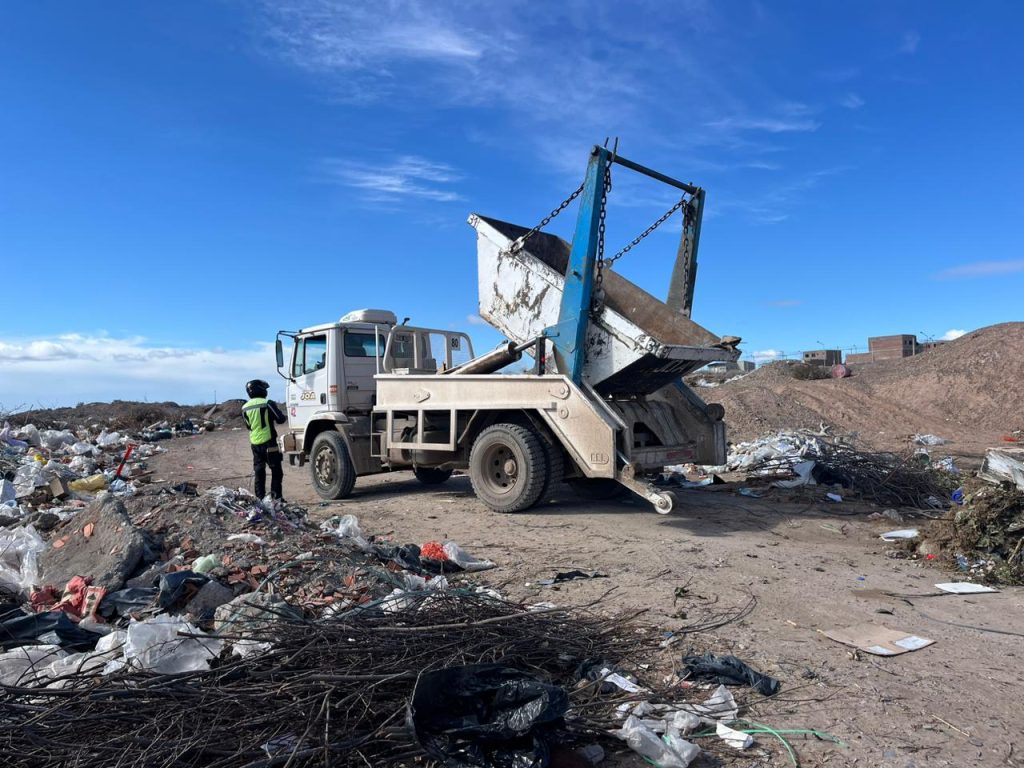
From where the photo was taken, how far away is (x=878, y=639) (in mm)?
3990

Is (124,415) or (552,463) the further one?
(124,415)

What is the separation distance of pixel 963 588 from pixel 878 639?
5.38 ft

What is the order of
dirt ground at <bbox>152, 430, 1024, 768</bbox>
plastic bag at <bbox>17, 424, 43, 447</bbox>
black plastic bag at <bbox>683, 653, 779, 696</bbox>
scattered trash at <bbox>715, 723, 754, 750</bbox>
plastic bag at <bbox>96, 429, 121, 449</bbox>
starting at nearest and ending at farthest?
scattered trash at <bbox>715, 723, 754, 750</bbox> < dirt ground at <bbox>152, 430, 1024, 768</bbox> < black plastic bag at <bbox>683, 653, 779, 696</bbox> < plastic bag at <bbox>17, 424, 43, 447</bbox> < plastic bag at <bbox>96, 429, 121, 449</bbox>

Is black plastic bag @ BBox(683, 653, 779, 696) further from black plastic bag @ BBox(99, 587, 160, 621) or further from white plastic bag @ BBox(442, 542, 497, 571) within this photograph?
black plastic bag @ BBox(99, 587, 160, 621)

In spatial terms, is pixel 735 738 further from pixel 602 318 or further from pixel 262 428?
pixel 262 428

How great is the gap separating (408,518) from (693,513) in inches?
125

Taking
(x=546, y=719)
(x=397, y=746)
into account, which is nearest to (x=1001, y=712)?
(x=546, y=719)

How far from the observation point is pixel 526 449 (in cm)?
745

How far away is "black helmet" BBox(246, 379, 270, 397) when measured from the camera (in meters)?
8.34

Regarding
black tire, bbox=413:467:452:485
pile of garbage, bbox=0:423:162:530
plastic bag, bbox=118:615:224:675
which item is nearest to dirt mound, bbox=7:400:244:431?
pile of garbage, bbox=0:423:162:530

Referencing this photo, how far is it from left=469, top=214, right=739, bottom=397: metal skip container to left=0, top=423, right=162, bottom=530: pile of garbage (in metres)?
4.52

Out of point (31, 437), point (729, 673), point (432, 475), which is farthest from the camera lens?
point (31, 437)

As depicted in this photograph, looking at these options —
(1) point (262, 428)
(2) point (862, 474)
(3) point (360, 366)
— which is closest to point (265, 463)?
(1) point (262, 428)

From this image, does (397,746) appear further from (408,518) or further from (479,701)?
(408,518)
